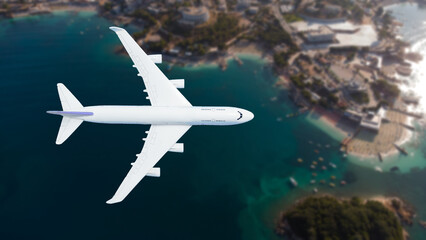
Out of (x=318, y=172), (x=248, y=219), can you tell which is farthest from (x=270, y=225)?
(x=318, y=172)

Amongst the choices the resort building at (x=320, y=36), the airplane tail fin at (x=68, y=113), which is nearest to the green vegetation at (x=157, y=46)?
the airplane tail fin at (x=68, y=113)

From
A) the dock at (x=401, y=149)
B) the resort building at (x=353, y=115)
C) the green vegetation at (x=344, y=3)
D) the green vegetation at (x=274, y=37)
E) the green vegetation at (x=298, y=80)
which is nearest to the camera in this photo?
the dock at (x=401, y=149)

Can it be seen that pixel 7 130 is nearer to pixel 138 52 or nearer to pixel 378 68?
pixel 138 52

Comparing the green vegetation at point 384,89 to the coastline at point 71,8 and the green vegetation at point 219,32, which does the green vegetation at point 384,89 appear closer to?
the green vegetation at point 219,32

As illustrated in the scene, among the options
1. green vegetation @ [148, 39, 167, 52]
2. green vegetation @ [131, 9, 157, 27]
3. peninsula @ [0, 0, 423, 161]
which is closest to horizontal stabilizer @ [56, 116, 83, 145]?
peninsula @ [0, 0, 423, 161]

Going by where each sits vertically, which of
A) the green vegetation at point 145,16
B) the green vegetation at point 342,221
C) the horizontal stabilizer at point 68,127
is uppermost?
the green vegetation at point 145,16

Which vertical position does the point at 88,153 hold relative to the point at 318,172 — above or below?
above
